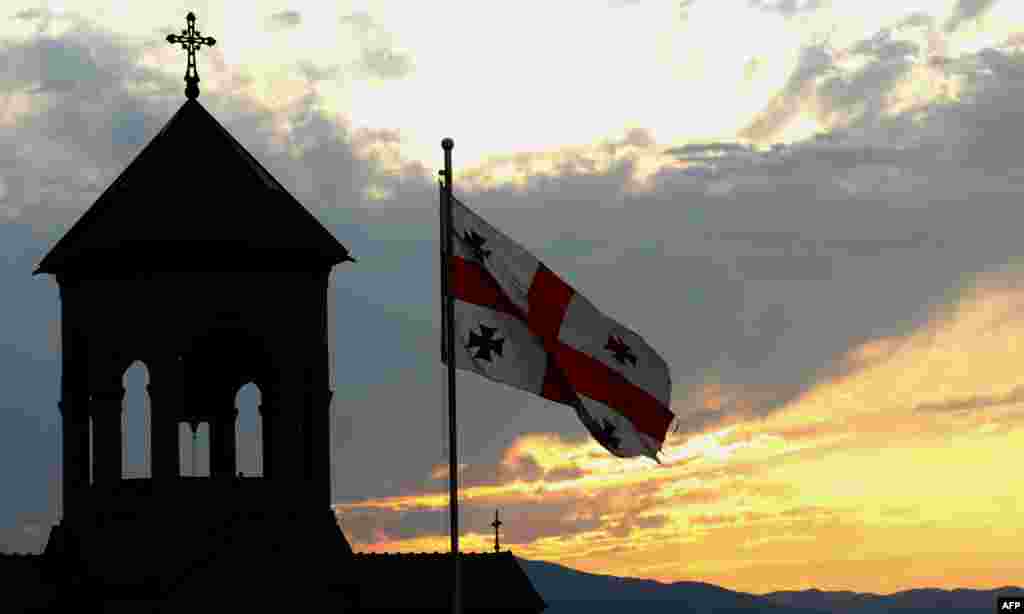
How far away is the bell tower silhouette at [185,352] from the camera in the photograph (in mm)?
46156

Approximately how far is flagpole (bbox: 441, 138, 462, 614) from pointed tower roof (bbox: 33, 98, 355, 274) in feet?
46.8

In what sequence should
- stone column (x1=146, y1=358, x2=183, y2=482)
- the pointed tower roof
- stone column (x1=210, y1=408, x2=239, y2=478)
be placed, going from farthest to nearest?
stone column (x1=210, y1=408, x2=239, y2=478) → the pointed tower roof → stone column (x1=146, y1=358, x2=183, y2=482)

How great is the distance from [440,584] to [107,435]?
855 centimetres

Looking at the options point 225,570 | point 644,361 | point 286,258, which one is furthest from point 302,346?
point 644,361

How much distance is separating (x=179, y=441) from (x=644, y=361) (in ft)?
48.2

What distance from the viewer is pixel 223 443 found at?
5041 centimetres

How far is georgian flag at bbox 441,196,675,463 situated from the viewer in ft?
109

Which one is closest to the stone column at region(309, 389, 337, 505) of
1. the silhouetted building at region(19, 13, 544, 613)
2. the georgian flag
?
the silhouetted building at region(19, 13, 544, 613)

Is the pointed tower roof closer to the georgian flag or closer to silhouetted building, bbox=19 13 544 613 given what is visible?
silhouetted building, bbox=19 13 544 613

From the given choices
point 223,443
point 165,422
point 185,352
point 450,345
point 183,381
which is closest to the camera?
point 450,345

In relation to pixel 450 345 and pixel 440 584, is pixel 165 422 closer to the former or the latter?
pixel 440 584

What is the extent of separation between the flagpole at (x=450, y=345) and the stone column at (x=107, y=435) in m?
15.4

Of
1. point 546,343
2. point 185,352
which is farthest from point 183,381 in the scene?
point 546,343

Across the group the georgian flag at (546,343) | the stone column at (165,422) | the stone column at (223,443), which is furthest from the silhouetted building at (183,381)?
the georgian flag at (546,343)
